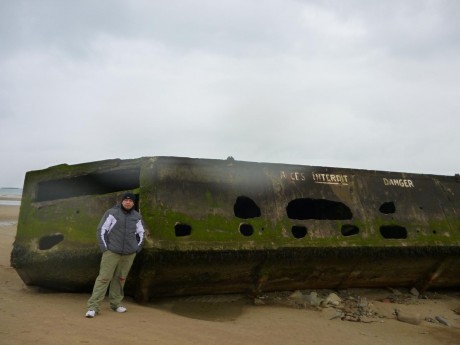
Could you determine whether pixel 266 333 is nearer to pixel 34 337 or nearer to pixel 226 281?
pixel 226 281

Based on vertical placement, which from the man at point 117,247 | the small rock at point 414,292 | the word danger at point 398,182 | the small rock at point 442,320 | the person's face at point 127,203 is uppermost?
the word danger at point 398,182

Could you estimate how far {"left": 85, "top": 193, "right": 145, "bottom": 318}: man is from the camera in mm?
4109

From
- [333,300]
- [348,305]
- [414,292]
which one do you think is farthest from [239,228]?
[414,292]

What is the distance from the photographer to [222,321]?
463 cm

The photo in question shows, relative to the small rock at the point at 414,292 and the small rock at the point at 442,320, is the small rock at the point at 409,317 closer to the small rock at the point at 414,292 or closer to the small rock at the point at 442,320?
the small rock at the point at 442,320

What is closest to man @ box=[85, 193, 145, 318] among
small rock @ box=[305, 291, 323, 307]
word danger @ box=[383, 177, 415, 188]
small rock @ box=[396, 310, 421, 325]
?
small rock @ box=[305, 291, 323, 307]

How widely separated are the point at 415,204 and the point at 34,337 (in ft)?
18.3

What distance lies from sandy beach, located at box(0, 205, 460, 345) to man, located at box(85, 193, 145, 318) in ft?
0.66

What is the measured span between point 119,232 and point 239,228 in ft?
5.19

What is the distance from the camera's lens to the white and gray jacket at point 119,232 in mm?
4141

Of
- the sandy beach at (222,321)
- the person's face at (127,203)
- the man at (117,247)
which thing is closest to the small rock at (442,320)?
the sandy beach at (222,321)

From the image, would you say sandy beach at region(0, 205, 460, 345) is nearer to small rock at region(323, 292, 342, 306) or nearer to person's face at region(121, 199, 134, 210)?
small rock at region(323, 292, 342, 306)

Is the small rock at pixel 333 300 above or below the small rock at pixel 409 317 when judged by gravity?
above

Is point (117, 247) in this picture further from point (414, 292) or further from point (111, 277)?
point (414, 292)
